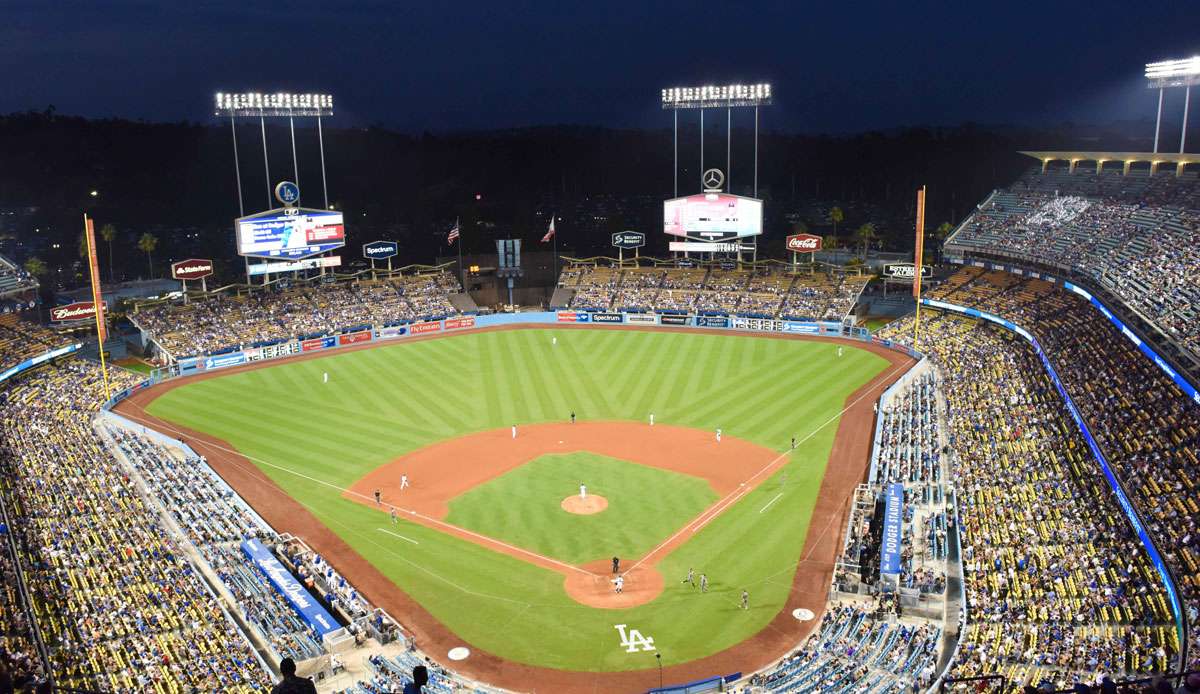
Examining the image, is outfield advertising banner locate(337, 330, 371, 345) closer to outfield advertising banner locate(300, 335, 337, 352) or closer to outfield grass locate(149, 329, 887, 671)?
outfield advertising banner locate(300, 335, 337, 352)

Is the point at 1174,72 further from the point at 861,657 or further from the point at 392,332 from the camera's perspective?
the point at 392,332

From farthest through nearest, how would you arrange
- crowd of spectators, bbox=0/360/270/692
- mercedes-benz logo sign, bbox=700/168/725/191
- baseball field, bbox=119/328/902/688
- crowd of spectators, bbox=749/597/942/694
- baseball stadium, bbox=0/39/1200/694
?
mercedes-benz logo sign, bbox=700/168/725/191
baseball field, bbox=119/328/902/688
baseball stadium, bbox=0/39/1200/694
crowd of spectators, bbox=749/597/942/694
crowd of spectators, bbox=0/360/270/692

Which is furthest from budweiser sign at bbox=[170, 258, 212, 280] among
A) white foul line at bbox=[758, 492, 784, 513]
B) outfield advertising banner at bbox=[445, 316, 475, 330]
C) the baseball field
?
white foul line at bbox=[758, 492, 784, 513]

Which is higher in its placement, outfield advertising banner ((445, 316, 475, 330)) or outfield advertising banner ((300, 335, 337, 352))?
outfield advertising banner ((445, 316, 475, 330))

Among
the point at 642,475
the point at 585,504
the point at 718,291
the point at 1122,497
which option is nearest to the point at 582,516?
the point at 585,504

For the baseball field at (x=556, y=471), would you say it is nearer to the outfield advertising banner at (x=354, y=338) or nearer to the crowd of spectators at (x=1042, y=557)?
the outfield advertising banner at (x=354, y=338)
